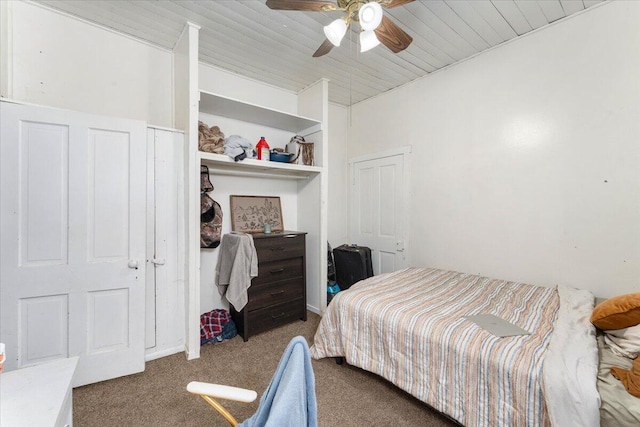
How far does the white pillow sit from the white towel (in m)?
2.41

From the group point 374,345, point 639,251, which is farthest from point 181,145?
point 639,251

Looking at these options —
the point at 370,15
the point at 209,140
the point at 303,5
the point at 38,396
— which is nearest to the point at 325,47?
the point at 303,5

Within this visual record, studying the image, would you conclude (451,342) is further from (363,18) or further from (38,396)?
(363,18)

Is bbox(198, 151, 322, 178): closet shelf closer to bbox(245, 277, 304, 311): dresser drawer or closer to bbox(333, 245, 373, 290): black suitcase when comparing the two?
bbox(333, 245, 373, 290): black suitcase

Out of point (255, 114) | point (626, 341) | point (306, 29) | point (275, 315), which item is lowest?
point (275, 315)

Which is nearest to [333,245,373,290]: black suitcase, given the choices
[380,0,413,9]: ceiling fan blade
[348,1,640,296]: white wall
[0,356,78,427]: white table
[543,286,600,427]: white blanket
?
[348,1,640,296]: white wall

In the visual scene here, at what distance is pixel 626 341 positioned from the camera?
4.20ft

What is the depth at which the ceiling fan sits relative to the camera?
155 cm

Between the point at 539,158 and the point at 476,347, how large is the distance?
188cm

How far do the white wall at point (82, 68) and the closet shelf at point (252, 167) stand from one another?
0.61 m

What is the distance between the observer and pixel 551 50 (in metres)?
2.30

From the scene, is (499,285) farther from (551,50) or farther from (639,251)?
(551,50)

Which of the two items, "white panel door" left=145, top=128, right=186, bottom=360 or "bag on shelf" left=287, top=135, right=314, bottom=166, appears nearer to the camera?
"white panel door" left=145, top=128, right=186, bottom=360

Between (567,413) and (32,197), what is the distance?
3.11 m
